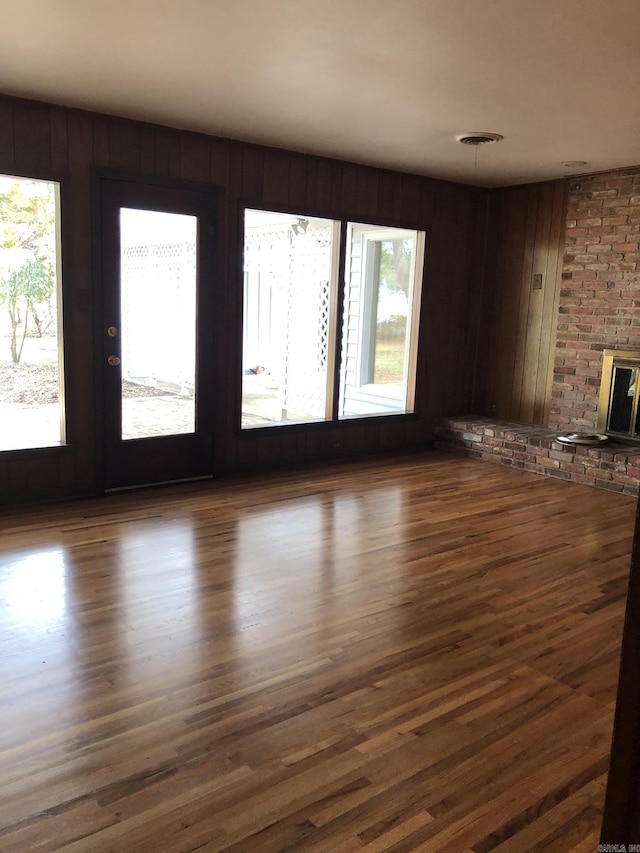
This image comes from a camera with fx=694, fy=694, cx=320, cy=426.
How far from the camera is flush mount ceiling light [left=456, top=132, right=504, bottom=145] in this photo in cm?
466

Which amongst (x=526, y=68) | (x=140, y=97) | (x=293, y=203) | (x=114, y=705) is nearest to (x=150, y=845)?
(x=114, y=705)

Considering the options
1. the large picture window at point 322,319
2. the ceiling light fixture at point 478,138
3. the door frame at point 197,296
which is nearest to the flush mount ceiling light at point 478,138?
the ceiling light fixture at point 478,138

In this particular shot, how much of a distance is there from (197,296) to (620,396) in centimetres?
353

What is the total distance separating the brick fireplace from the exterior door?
265cm

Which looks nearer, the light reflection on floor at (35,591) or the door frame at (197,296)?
the light reflection on floor at (35,591)

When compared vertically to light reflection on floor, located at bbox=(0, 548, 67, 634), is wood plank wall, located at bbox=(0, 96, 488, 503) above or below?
above

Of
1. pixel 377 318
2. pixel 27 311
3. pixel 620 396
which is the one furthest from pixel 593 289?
pixel 27 311

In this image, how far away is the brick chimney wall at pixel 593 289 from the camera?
224 inches

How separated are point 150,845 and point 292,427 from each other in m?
4.17

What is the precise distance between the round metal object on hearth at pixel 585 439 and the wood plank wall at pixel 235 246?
54.9 inches

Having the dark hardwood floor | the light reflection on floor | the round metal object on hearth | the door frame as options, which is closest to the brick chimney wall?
the round metal object on hearth

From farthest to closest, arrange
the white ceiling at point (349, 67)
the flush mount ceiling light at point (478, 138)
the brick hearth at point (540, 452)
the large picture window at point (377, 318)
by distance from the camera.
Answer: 1. the large picture window at point (377, 318)
2. the brick hearth at point (540, 452)
3. the flush mount ceiling light at point (478, 138)
4. the white ceiling at point (349, 67)

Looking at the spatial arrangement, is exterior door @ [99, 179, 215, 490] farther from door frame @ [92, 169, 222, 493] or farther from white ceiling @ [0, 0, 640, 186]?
white ceiling @ [0, 0, 640, 186]

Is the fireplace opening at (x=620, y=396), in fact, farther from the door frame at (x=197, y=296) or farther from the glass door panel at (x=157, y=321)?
the glass door panel at (x=157, y=321)
